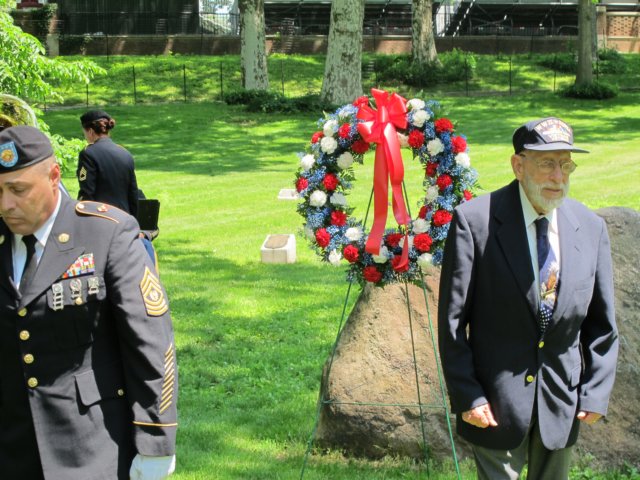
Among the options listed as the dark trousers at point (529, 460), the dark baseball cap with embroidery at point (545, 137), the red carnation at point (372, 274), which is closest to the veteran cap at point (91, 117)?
the red carnation at point (372, 274)

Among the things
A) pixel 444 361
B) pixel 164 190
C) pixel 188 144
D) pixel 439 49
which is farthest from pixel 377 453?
pixel 439 49

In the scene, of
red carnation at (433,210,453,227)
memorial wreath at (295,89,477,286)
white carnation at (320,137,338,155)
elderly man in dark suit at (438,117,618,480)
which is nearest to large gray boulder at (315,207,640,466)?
memorial wreath at (295,89,477,286)

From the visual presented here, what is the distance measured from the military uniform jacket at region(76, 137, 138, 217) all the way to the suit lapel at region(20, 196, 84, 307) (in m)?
5.78

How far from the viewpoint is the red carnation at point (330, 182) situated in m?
6.39

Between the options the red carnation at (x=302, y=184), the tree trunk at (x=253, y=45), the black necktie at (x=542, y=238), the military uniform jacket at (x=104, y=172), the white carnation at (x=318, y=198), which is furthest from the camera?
the tree trunk at (x=253, y=45)

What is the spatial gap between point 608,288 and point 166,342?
2.05 meters

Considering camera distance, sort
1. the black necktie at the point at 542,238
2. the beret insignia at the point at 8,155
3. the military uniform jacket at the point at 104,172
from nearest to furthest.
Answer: the beret insignia at the point at 8,155, the black necktie at the point at 542,238, the military uniform jacket at the point at 104,172

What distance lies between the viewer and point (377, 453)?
671 cm

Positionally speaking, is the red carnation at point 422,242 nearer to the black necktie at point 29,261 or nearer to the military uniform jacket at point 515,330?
the military uniform jacket at point 515,330

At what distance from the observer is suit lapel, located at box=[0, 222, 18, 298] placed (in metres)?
3.77

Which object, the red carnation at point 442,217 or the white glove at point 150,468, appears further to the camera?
the red carnation at point 442,217

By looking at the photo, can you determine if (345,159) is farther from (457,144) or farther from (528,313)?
(528,313)

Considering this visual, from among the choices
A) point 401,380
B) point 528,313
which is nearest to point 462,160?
point 401,380

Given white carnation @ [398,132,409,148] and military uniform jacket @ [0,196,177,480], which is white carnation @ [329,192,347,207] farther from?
military uniform jacket @ [0,196,177,480]
